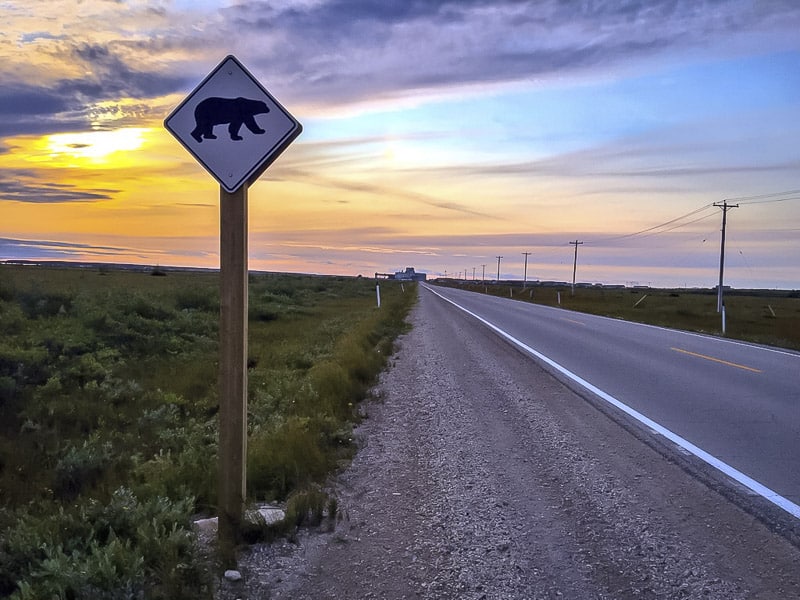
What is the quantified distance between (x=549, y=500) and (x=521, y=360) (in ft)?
30.5

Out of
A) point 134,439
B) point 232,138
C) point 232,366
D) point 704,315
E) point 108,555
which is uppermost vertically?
point 232,138

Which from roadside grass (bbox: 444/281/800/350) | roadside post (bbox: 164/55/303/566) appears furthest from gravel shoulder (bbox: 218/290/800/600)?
roadside grass (bbox: 444/281/800/350)

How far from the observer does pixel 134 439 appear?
897cm

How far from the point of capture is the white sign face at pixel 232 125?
436cm

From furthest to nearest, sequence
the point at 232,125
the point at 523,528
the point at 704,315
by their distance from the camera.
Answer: the point at 704,315
the point at 523,528
the point at 232,125

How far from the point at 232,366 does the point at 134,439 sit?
5223 millimetres

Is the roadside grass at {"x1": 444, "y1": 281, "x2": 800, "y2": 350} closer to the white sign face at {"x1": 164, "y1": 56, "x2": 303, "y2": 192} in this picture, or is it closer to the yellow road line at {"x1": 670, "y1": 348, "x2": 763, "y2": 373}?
the yellow road line at {"x1": 670, "y1": 348, "x2": 763, "y2": 373}

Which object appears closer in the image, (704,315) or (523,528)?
(523,528)

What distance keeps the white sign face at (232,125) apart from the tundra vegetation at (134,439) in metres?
2.27

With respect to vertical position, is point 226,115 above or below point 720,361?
above

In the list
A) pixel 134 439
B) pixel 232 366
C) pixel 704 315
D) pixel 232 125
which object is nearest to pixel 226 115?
pixel 232 125

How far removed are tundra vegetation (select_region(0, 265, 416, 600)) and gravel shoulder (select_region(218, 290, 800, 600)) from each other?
482 mm

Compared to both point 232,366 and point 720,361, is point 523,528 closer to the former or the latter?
point 232,366

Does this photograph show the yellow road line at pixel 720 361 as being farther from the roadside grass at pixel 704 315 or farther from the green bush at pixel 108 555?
the green bush at pixel 108 555
